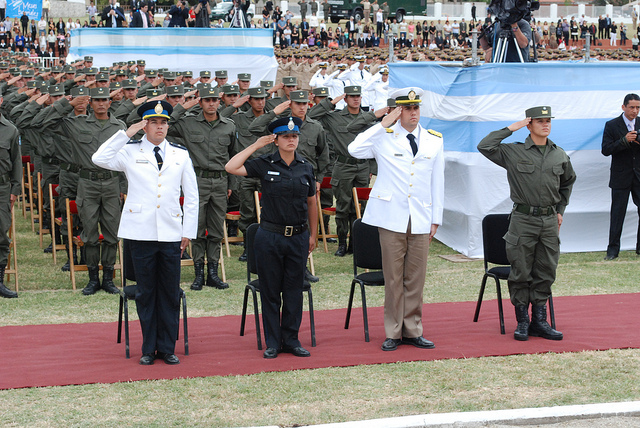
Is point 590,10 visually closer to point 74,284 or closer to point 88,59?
point 88,59

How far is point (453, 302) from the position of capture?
893 cm

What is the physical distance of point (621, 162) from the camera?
10945 mm

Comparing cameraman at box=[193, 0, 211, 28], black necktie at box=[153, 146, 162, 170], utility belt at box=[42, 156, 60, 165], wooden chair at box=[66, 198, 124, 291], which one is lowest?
wooden chair at box=[66, 198, 124, 291]

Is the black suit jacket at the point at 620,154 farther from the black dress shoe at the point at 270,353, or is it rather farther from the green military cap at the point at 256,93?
the black dress shoe at the point at 270,353

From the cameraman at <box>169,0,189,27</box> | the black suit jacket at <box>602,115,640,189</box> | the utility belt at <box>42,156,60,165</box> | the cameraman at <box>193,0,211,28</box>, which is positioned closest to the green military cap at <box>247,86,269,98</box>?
the utility belt at <box>42,156,60,165</box>

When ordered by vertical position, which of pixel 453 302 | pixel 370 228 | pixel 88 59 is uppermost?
pixel 88 59

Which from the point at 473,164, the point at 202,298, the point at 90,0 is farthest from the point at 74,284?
the point at 90,0

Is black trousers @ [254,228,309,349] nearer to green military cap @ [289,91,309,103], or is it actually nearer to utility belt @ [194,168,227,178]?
utility belt @ [194,168,227,178]

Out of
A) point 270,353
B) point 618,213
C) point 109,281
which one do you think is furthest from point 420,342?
point 618,213

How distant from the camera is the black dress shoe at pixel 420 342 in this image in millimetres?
7160

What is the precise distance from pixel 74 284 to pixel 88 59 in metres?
11.1

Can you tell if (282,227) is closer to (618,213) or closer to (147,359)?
(147,359)

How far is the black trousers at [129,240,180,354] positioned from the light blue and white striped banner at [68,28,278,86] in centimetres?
1792

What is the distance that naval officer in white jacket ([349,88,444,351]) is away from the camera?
704 cm
